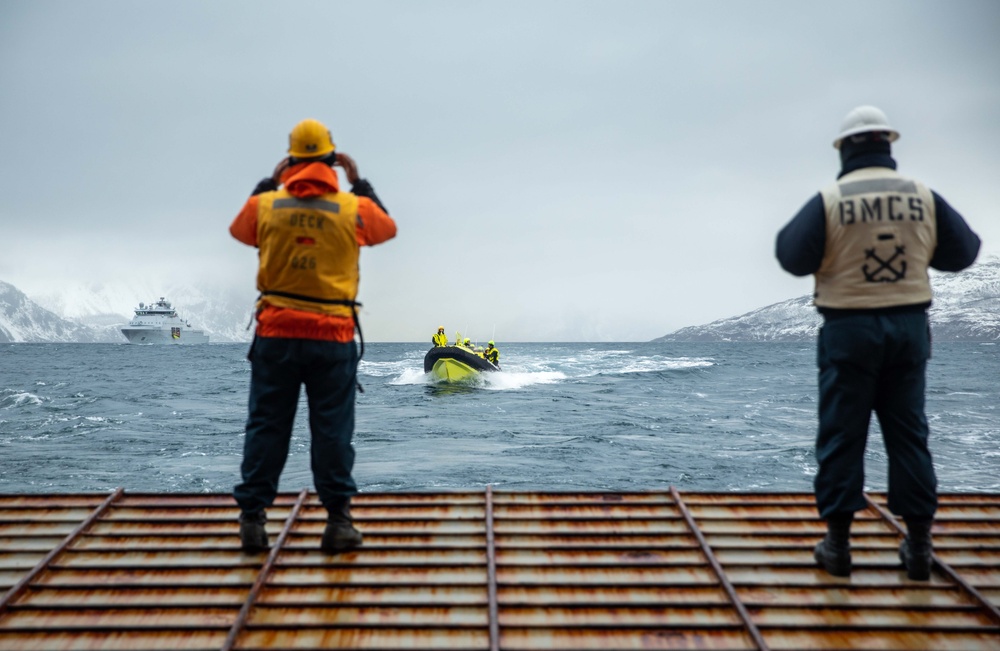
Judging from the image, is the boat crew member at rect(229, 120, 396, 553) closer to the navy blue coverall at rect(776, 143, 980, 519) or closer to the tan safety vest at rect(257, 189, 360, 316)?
the tan safety vest at rect(257, 189, 360, 316)

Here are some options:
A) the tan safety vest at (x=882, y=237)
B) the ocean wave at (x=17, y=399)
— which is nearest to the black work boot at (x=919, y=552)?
the tan safety vest at (x=882, y=237)

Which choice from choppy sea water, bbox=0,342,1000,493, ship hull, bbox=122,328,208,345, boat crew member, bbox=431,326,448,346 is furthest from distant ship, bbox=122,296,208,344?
boat crew member, bbox=431,326,448,346

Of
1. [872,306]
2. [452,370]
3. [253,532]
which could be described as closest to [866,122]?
[872,306]

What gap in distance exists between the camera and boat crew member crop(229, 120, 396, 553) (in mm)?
3264

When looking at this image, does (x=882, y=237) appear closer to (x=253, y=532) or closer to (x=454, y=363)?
(x=253, y=532)

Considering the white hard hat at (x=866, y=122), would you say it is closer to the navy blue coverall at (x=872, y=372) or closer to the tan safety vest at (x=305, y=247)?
the navy blue coverall at (x=872, y=372)

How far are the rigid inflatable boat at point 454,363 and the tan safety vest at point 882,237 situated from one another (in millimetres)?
28209

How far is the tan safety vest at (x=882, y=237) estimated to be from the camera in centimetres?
301

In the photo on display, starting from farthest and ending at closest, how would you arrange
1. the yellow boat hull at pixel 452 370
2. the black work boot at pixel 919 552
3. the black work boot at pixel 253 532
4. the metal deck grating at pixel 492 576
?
the yellow boat hull at pixel 452 370 < the black work boot at pixel 253 532 < the black work boot at pixel 919 552 < the metal deck grating at pixel 492 576

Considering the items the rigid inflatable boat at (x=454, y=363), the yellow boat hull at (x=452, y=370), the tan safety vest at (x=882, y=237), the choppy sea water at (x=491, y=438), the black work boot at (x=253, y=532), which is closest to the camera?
the tan safety vest at (x=882, y=237)

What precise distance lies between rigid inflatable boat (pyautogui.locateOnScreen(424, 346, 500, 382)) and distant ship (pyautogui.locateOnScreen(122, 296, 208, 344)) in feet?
288

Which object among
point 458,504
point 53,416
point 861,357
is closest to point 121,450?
point 53,416

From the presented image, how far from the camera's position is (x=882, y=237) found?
3.01m

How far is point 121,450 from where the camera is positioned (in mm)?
15812
